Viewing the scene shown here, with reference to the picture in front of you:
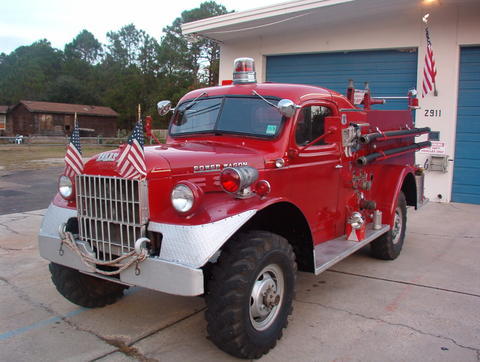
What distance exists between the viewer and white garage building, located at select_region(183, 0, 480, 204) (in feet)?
32.5

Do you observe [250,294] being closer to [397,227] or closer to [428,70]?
[397,227]

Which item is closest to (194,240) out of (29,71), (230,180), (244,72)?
(230,180)

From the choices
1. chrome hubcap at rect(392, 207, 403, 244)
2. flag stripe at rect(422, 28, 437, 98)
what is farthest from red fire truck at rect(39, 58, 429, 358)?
flag stripe at rect(422, 28, 437, 98)

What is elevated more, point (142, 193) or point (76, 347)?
point (142, 193)

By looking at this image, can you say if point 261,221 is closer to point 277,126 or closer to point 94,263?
point 277,126

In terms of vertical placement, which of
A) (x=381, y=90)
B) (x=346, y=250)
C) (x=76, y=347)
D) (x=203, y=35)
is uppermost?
(x=203, y=35)

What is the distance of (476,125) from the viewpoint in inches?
390

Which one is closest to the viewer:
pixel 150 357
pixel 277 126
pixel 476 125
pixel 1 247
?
pixel 150 357

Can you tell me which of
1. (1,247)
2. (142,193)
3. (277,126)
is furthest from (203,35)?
(142,193)

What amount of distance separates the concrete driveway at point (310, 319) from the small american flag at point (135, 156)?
139cm

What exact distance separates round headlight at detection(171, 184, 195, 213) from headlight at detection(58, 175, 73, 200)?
1144 millimetres

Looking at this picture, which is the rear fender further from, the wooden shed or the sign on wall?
the wooden shed

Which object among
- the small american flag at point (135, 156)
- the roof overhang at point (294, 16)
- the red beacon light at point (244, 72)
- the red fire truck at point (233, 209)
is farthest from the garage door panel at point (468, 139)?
the small american flag at point (135, 156)

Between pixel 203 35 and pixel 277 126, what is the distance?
9053 mm
